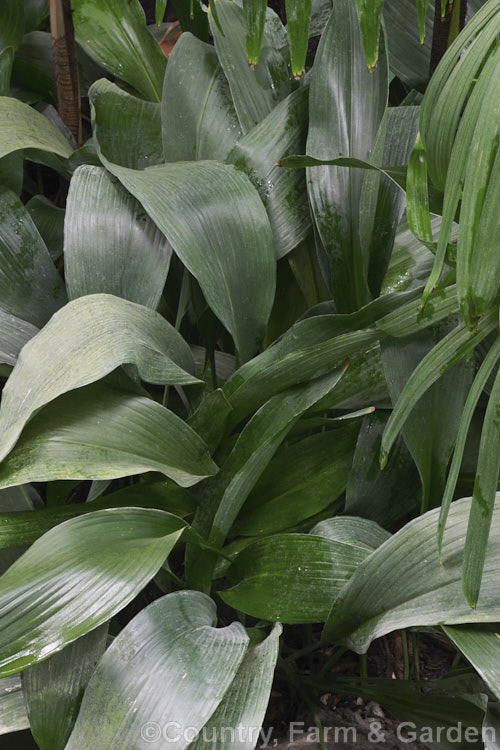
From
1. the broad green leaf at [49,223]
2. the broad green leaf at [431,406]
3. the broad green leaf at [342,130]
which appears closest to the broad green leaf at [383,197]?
the broad green leaf at [342,130]

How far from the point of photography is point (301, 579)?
645 millimetres

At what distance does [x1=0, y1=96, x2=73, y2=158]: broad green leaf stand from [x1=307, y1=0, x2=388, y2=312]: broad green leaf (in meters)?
0.32

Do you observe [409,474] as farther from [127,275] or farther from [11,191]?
[11,191]

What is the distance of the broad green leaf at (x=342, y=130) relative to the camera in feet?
2.65

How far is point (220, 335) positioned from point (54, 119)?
0.47 m

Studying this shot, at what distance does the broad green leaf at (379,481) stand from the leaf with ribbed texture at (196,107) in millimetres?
409

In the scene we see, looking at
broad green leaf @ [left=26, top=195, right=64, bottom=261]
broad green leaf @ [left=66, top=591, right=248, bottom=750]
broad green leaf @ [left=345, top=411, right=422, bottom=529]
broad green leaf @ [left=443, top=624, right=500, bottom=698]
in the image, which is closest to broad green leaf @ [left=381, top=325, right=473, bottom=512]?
broad green leaf @ [left=345, top=411, right=422, bottom=529]

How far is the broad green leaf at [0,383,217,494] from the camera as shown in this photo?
607mm

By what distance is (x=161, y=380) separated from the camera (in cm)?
65

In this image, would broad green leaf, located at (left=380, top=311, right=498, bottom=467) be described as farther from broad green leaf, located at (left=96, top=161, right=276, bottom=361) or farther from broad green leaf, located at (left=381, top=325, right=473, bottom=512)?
broad green leaf, located at (left=96, top=161, right=276, bottom=361)

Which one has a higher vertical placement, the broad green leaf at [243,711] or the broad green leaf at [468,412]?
the broad green leaf at [468,412]

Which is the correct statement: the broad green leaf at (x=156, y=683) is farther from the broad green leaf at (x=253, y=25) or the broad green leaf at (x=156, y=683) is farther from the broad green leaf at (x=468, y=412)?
the broad green leaf at (x=253, y=25)

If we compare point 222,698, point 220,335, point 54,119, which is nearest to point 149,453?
point 222,698

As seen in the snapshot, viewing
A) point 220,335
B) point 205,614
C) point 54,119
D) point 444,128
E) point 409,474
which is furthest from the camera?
point 54,119
